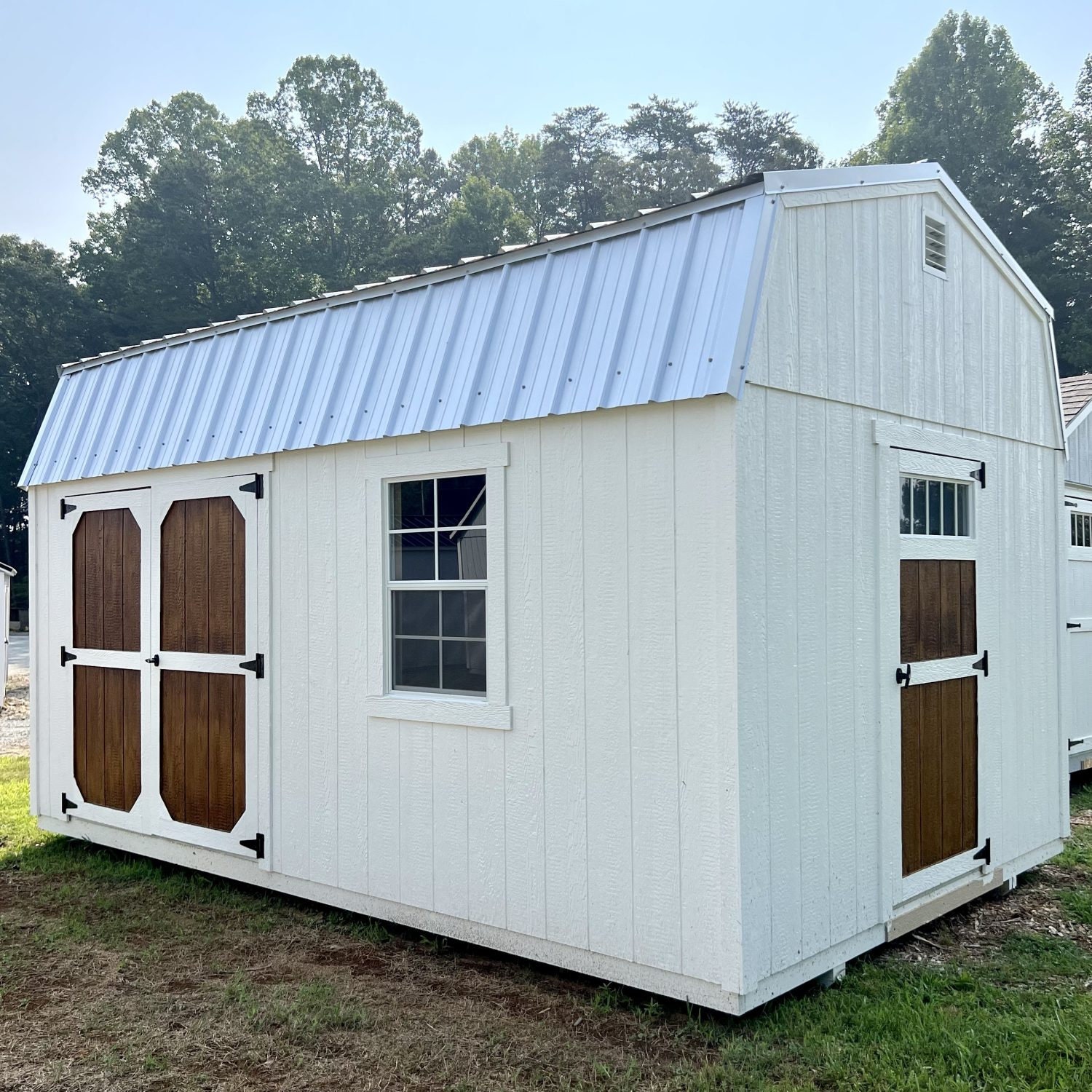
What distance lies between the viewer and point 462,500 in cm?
447

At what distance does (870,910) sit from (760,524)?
5.51 ft

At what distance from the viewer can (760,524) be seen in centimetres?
368

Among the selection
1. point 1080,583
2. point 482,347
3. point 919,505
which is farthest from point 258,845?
point 1080,583

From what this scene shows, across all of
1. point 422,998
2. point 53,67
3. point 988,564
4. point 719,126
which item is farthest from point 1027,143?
point 422,998

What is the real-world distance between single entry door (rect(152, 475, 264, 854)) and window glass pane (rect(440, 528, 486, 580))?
129cm

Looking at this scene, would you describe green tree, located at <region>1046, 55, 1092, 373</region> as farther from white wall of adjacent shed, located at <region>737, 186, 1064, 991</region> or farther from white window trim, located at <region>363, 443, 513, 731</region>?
white window trim, located at <region>363, 443, 513, 731</region>

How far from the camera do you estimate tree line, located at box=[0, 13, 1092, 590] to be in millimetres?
33125

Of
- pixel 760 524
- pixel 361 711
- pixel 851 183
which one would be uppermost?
pixel 851 183

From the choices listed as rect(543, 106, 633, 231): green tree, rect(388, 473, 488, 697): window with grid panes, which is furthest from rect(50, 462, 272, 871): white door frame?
rect(543, 106, 633, 231): green tree

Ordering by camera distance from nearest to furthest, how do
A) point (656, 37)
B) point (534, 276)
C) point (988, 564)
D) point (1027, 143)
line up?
point (534, 276)
point (988, 564)
point (1027, 143)
point (656, 37)

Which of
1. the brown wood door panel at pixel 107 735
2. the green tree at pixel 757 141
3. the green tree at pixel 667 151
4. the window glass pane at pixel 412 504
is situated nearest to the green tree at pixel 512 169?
the green tree at pixel 667 151

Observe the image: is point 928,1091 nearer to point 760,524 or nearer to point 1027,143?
point 760,524

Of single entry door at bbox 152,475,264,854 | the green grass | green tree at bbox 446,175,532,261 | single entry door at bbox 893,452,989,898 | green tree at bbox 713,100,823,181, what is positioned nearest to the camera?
the green grass

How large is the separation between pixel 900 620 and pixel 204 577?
138 inches
